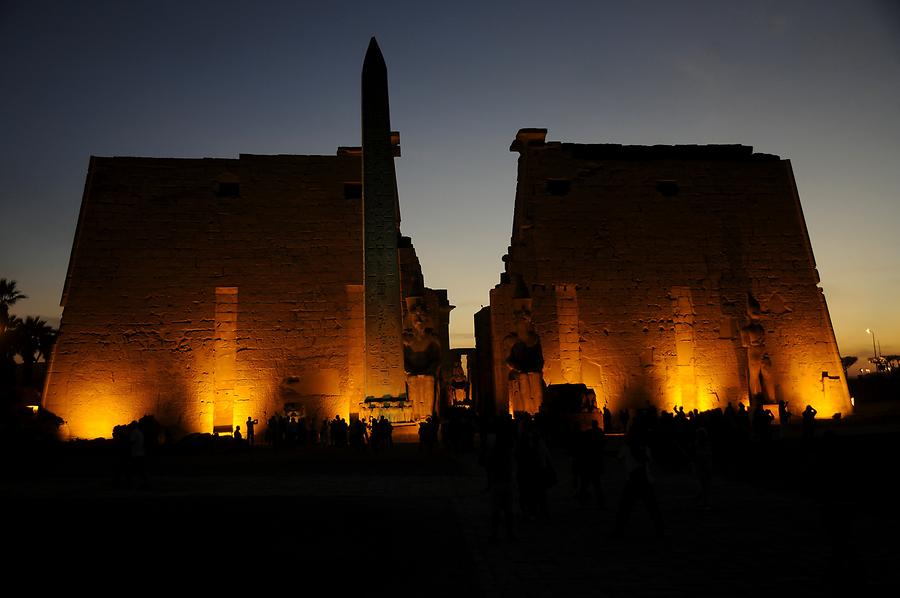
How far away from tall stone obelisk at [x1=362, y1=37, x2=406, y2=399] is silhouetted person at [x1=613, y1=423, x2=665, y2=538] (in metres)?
9.57

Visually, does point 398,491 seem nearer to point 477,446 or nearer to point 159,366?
point 477,446

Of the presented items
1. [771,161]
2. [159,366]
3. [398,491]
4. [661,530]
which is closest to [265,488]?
[398,491]

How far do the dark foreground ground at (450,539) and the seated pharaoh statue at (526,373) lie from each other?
6970mm

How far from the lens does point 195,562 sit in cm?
409

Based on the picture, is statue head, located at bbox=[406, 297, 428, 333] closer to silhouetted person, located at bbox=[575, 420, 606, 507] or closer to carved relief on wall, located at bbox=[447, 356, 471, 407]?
silhouetted person, located at bbox=[575, 420, 606, 507]

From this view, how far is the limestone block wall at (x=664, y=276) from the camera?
19.0 m

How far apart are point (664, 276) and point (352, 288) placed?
9.29 meters

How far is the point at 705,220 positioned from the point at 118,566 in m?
19.7

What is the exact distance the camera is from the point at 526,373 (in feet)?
51.1

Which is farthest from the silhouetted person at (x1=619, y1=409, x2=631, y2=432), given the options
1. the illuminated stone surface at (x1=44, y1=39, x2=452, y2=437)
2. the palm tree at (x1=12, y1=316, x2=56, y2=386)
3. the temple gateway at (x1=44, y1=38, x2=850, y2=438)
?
the palm tree at (x1=12, y1=316, x2=56, y2=386)

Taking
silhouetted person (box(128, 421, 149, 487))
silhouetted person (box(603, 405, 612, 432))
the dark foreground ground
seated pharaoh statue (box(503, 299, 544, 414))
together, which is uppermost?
seated pharaoh statue (box(503, 299, 544, 414))

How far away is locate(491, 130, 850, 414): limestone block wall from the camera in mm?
19000

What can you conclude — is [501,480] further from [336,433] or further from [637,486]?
[336,433]

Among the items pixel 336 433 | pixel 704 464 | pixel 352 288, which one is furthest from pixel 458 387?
pixel 704 464
